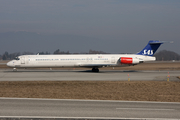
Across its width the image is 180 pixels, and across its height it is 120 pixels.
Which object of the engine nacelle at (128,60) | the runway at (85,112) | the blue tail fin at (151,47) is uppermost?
the blue tail fin at (151,47)

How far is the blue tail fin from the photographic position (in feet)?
146

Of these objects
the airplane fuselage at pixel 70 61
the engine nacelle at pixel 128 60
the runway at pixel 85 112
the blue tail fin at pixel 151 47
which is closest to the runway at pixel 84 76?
the airplane fuselage at pixel 70 61

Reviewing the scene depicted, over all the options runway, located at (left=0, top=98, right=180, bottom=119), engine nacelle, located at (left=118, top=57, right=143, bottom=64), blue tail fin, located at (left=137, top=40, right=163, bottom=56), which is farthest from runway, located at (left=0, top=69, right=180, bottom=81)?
runway, located at (left=0, top=98, right=180, bottom=119)

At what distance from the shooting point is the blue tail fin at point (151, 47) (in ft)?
146

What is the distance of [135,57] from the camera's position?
144 ft

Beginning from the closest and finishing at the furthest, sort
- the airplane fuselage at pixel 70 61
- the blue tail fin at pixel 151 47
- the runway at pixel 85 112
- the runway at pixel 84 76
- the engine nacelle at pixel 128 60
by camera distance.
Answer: the runway at pixel 85 112 < the runway at pixel 84 76 < the airplane fuselage at pixel 70 61 < the engine nacelle at pixel 128 60 < the blue tail fin at pixel 151 47

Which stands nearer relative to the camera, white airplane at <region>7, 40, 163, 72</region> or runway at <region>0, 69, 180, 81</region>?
runway at <region>0, 69, 180, 81</region>

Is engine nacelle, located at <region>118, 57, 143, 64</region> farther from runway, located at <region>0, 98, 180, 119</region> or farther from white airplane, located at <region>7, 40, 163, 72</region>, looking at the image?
runway, located at <region>0, 98, 180, 119</region>

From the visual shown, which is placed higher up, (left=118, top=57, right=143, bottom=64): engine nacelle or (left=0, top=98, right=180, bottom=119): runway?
(left=118, top=57, right=143, bottom=64): engine nacelle

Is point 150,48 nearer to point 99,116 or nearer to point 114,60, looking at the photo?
point 114,60

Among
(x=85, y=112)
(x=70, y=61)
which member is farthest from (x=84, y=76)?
(x=85, y=112)

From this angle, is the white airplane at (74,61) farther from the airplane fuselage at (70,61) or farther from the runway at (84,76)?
the runway at (84,76)

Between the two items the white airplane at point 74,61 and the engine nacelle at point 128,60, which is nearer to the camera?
the white airplane at point 74,61

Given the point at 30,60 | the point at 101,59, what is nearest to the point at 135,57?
the point at 101,59
